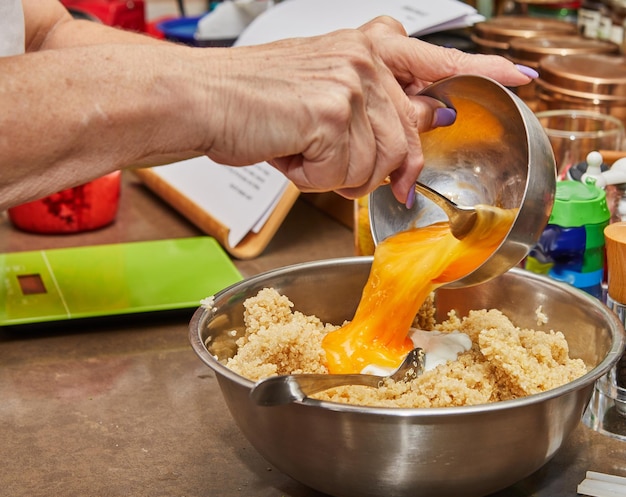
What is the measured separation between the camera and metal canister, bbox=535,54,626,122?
1.38 meters

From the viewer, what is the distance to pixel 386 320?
0.92m

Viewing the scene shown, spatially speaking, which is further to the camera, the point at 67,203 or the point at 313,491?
the point at 67,203

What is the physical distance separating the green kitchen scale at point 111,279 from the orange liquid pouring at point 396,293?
1.15 ft

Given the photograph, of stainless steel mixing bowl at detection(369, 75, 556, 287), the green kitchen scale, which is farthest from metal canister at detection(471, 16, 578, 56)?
A: stainless steel mixing bowl at detection(369, 75, 556, 287)

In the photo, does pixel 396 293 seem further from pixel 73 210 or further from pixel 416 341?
pixel 73 210

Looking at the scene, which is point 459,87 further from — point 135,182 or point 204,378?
point 135,182

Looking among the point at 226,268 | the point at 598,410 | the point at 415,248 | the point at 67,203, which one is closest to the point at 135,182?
the point at 67,203

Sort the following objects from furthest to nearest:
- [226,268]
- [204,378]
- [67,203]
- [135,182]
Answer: [135,182], [67,203], [226,268], [204,378]

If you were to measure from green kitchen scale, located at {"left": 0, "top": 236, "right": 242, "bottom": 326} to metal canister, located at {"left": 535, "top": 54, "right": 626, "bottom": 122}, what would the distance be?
57cm

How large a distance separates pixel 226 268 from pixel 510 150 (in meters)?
0.57

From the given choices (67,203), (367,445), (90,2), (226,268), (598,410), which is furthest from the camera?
(90,2)

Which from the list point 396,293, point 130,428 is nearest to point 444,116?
point 396,293

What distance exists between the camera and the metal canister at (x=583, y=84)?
1384 mm

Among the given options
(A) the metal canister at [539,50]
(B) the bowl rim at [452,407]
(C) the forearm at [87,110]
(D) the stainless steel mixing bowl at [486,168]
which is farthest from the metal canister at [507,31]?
(C) the forearm at [87,110]
